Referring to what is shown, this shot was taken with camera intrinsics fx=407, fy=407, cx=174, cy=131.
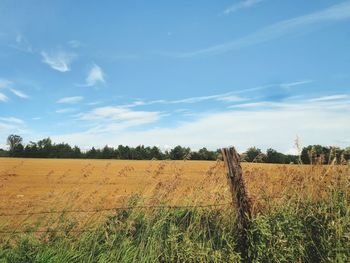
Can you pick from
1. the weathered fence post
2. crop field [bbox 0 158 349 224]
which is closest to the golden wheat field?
crop field [bbox 0 158 349 224]

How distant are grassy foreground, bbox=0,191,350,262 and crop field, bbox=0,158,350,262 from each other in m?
0.02

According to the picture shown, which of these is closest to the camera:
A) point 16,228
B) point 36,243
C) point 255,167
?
point 36,243

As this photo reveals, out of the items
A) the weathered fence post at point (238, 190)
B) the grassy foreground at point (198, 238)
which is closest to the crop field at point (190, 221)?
the grassy foreground at point (198, 238)

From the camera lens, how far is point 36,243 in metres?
6.27

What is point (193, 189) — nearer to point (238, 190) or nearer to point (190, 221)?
point (190, 221)

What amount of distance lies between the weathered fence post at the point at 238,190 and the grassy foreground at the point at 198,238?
141mm

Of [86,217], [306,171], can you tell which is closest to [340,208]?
[306,171]

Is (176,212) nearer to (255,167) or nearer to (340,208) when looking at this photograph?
(255,167)

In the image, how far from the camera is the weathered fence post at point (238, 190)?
6.74 m

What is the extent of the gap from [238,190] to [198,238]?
107cm

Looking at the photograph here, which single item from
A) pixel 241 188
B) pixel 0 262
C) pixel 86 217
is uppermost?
pixel 241 188

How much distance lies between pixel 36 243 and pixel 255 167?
420 cm

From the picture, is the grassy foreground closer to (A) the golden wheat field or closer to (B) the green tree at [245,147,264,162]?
(A) the golden wheat field

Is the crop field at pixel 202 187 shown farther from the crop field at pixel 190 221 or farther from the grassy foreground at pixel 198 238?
the grassy foreground at pixel 198 238
